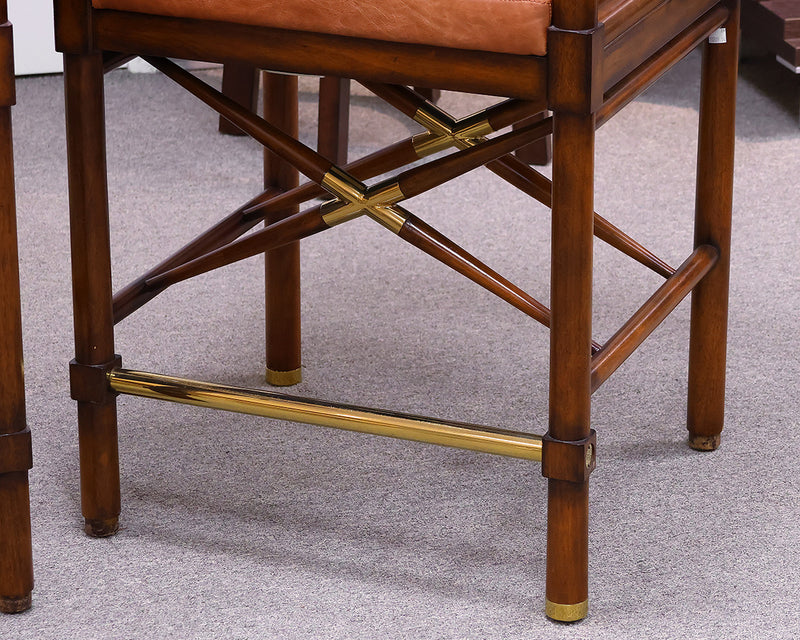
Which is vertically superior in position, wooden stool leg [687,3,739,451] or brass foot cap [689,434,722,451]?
wooden stool leg [687,3,739,451]

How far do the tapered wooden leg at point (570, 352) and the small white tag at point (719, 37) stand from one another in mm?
376

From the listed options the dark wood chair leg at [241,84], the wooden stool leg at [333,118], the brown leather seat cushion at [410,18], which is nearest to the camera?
the brown leather seat cushion at [410,18]

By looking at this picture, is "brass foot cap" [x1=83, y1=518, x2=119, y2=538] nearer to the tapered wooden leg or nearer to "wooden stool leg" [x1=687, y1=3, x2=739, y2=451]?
the tapered wooden leg

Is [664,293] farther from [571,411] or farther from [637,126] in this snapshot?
[637,126]

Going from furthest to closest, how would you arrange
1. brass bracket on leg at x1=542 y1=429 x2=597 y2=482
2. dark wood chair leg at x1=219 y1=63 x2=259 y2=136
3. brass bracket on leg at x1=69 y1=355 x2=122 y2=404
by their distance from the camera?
dark wood chair leg at x1=219 y1=63 x2=259 y2=136 → brass bracket on leg at x1=69 y1=355 x2=122 y2=404 → brass bracket on leg at x1=542 y1=429 x2=597 y2=482

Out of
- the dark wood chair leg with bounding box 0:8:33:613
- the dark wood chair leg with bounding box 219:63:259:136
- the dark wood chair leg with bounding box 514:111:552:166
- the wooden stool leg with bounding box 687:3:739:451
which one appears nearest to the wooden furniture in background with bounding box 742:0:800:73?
the dark wood chair leg with bounding box 514:111:552:166

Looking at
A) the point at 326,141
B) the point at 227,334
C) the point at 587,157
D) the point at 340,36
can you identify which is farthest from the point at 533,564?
the point at 326,141

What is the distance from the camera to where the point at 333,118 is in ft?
7.67

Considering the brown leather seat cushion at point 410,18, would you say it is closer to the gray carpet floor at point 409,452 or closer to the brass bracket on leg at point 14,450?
the brass bracket on leg at point 14,450

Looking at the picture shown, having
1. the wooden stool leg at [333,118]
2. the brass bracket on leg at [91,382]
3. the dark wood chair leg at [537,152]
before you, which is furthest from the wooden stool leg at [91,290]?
the dark wood chair leg at [537,152]

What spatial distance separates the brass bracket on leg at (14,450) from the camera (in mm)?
1148

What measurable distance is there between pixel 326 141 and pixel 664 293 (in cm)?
114

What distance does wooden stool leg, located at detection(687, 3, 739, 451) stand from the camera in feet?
4.56

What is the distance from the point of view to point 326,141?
7.73ft
